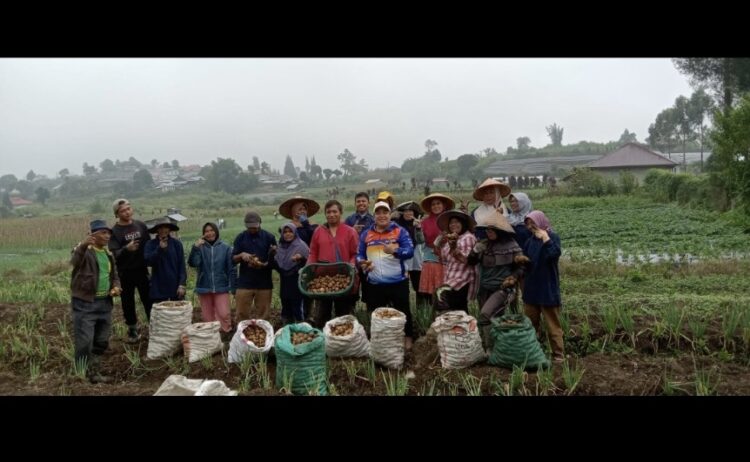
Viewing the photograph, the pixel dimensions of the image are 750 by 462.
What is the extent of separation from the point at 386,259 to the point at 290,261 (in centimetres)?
109

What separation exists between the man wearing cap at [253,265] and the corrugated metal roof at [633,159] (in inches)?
1305

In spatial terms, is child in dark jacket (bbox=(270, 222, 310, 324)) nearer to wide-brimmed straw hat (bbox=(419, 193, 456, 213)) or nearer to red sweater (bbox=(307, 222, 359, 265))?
red sweater (bbox=(307, 222, 359, 265))

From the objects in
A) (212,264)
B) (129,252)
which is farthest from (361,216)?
(129,252)

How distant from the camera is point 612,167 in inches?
1351

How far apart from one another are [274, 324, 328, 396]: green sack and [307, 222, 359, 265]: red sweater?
1.29m

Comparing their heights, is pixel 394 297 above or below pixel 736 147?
below

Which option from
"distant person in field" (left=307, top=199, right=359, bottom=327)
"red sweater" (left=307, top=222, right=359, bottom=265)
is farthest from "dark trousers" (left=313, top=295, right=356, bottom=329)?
"red sweater" (left=307, top=222, right=359, bottom=265)

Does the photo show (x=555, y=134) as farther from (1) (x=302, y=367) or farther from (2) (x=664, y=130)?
(1) (x=302, y=367)

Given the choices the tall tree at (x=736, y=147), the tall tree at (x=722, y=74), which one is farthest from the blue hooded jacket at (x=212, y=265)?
the tall tree at (x=722, y=74)

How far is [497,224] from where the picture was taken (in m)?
4.27

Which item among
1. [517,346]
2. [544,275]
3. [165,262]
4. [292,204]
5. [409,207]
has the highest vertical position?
[292,204]

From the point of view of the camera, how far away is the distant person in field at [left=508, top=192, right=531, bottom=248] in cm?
462

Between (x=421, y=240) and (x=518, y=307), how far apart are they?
1.26 m
